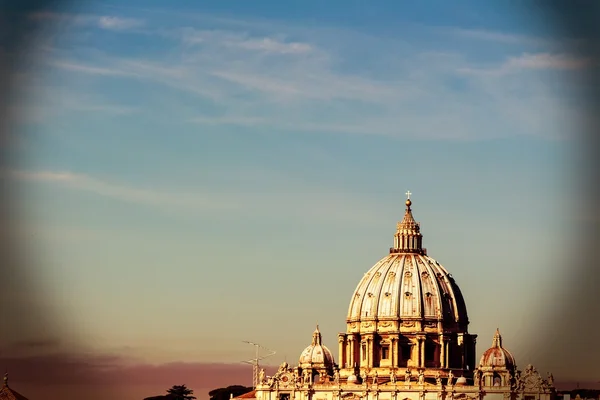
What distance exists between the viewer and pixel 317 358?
570ft

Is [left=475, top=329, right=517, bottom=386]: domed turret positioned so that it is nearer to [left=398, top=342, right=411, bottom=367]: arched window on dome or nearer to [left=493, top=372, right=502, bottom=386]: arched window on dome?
[left=493, top=372, right=502, bottom=386]: arched window on dome

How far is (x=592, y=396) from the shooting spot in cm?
16138

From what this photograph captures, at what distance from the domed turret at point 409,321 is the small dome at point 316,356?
1869 millimetres

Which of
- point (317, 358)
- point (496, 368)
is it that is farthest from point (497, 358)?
point (317, 358)

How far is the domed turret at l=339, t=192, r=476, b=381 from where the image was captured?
175m

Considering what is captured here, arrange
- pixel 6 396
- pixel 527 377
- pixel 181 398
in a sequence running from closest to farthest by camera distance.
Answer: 1. pixel 6 396
2. pixel 527 377
3. pixel 181 398

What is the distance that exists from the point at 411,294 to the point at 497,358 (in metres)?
12.9

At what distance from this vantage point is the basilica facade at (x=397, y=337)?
170750 mm

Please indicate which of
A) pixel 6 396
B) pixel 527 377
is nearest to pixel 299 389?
pixel 527 377

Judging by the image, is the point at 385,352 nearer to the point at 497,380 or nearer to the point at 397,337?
the point at 397,337

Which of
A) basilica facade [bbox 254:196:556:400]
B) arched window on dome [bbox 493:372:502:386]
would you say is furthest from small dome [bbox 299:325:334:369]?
arched window on dome [bbox 493:372:502:386]

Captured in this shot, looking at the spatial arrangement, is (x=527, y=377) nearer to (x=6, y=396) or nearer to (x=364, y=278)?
(x=364, y=278)

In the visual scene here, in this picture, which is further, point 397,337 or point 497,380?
point 397,337

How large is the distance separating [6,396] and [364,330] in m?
59.1
